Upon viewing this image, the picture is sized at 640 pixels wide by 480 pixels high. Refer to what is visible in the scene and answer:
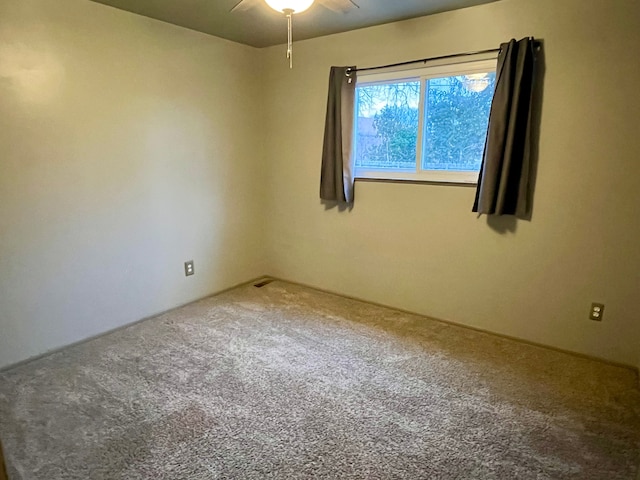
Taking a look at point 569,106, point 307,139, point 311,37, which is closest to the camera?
point 569,106

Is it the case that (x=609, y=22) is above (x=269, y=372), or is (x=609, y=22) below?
above

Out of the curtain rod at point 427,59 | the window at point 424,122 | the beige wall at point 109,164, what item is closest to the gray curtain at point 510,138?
the curtain rod at point 427,59

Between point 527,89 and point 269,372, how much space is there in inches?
92.6

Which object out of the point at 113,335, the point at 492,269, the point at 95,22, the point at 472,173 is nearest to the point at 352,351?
the point at 492,269

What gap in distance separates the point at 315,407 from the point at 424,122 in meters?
2.16

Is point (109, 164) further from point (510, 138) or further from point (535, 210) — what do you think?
point (535, 210)

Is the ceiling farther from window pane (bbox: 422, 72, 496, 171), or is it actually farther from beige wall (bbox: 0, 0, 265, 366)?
window pane (bbox: 422, 72, 496, 171)

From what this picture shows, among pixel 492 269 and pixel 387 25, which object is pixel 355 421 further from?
pixel 387 25

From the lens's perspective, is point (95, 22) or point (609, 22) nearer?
point (609, 22)

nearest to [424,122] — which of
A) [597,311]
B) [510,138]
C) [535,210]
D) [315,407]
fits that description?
[510,138]

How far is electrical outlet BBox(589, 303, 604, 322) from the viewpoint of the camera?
2.61 m

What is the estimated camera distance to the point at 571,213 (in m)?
2.60

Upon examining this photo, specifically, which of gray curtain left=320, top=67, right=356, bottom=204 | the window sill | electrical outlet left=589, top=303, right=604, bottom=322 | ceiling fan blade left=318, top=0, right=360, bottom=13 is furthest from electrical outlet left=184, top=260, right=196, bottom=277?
electrical outlet left=589, top=303, right=604, bottom=322

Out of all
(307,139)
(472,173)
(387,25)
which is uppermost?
(387,25)
